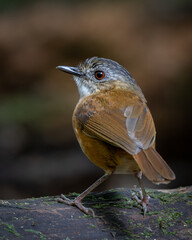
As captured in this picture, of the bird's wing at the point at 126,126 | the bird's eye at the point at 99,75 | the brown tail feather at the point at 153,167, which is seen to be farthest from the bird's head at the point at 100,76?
the brown tail feather at the point at 153,167

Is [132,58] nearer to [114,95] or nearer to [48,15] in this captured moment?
[48,15]

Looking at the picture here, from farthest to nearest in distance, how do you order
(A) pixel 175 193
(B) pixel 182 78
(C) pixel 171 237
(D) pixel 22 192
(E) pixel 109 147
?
(B) pixel 182 78 → (D) pixel 22 192 → (A) pixel 175 193 → (E) pixel 109 147 → (C) pixel 171 237

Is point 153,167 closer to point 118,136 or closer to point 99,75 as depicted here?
point 118,136

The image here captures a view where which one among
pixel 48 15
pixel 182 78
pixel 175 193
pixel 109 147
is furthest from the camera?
pixel 48 15

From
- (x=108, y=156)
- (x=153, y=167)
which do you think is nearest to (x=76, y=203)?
(x=108, y=156)

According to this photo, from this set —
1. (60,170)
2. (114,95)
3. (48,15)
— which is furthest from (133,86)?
(48,15)

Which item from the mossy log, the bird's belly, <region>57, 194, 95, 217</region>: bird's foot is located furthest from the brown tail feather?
<region>57, 194, 95, 217</region>: bird's foot

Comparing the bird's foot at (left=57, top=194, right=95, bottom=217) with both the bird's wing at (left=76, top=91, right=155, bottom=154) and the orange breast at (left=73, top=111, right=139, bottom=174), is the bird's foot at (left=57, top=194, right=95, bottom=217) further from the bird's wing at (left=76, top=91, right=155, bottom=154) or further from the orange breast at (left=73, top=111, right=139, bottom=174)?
the bird's wing at (left=76, top=91, right=155, bottom=154)

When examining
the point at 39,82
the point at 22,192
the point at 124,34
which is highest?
the point at 124,34
